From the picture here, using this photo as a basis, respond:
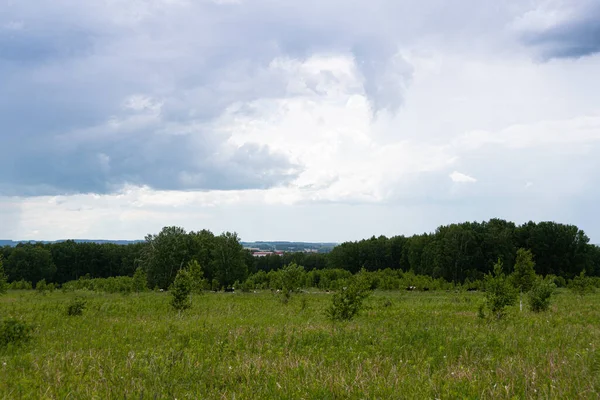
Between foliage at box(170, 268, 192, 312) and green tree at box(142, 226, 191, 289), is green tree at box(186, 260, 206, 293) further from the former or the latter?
green tree at box(142, 226, 191, 289)

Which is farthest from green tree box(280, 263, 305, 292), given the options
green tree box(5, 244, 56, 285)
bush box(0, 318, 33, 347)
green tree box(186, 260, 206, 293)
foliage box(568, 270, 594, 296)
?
green tree box(5, 244, 56, 285)

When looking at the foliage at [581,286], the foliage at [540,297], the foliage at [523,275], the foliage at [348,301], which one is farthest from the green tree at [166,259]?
the foliage at [540,297]

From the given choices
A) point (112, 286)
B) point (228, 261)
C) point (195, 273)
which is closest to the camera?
point (195, 273)

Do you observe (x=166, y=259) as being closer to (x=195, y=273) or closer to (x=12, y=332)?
(x=195, y=273)

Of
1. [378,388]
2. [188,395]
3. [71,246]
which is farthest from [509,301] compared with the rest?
[71,246]

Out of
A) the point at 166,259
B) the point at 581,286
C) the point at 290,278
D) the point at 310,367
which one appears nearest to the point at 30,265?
the point at 166,259

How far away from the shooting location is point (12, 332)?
10680 millimetres

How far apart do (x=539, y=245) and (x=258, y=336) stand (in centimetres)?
7329

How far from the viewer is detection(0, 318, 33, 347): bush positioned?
1052 cm

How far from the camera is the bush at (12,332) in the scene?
10.5m

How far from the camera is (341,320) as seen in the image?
16.6 meters

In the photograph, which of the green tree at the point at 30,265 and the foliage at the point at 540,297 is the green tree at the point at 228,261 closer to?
the green tree at the point at 30,265

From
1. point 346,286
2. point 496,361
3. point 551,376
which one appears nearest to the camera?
point 551,376

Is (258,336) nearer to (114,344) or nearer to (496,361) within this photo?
(114,344)
